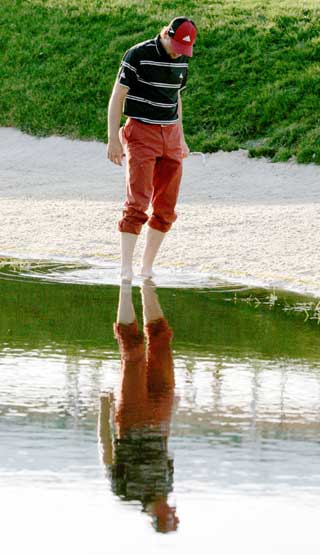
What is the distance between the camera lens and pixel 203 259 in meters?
10.2

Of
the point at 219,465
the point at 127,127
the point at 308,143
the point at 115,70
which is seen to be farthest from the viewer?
the point at 115,70

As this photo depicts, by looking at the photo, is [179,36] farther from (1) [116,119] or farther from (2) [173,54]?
(1) [116,119]

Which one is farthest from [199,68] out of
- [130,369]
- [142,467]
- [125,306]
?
[142,467]

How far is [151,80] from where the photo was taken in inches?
334

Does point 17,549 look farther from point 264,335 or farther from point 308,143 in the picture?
point 308,143

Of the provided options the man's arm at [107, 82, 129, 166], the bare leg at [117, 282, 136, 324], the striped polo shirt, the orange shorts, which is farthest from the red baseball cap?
the bare leg at [117, 282, 136, 324]

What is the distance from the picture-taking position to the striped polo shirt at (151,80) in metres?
8.44

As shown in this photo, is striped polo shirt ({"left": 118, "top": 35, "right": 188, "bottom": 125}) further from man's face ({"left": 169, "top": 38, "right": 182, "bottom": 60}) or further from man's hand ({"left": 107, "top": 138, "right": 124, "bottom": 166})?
man's hand ({"left": 107, "top": 138, "right": 124, "bottom": 166})

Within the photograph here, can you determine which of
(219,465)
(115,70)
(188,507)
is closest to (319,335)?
(219,465)

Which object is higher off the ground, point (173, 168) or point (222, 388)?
point (173, 168)

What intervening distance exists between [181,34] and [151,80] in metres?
0.39

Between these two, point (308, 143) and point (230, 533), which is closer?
point (230, 533)

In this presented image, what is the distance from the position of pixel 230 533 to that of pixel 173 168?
4.93 metres

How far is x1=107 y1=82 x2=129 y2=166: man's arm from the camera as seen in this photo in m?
8.46
